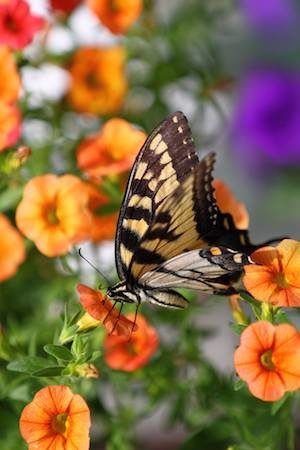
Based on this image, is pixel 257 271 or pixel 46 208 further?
pixel 46 208

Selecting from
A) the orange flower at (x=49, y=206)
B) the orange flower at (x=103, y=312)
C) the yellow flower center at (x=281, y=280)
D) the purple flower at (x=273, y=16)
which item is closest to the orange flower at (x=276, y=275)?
the yellow flower center at (x=281, y=280)

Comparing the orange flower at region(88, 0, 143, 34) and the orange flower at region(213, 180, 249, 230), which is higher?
the orange flower at region(88, 0, 143, 34)

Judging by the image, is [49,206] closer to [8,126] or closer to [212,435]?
[8,126]

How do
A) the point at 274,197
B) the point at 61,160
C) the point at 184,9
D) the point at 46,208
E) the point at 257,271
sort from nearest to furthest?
the point at 257,271 < the point at 46,208 < the point at 61,160 < the point at 184,9 < the point at 274,197

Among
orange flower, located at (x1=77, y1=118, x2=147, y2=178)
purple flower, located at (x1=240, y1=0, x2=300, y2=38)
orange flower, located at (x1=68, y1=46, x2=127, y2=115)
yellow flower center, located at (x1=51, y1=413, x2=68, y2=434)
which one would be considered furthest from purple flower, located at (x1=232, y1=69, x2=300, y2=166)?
yellow flower center, located at (x1=51, y1=413, x2=68, y2=434)

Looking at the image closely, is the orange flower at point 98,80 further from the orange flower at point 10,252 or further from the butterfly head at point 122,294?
the butterfly head at point 122,294

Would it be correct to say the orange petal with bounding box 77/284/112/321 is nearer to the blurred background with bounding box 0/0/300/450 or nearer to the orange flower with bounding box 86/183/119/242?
the blurred background with bounding box 0/0/300/450

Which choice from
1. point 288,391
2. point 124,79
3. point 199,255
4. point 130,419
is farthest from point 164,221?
point 124,79

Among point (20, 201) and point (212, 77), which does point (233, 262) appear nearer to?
point (20, 201)
